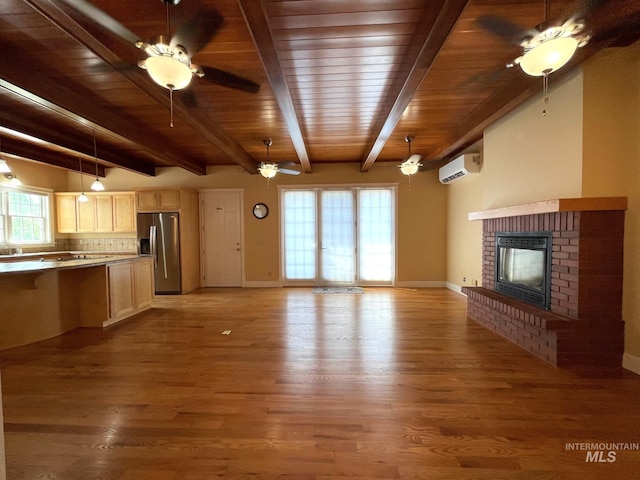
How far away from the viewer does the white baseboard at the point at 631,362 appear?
2.39m

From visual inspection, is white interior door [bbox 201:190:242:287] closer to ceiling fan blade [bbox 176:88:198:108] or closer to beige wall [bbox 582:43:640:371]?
ceiling fan blade [bbox 176:88:198:108]

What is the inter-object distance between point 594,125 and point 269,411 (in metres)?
3.61

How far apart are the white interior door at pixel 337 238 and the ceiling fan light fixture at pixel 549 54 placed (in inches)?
180

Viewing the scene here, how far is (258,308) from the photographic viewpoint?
15.2 ft

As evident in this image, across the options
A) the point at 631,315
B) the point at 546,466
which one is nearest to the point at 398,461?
the point at 546,466

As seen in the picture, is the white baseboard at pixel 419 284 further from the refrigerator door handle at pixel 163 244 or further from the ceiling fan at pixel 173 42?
the ceiling fan at pixel 173 42

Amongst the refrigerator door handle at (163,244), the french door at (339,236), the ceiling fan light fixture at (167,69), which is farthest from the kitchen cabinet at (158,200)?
the ceiling fan light fixture at (167,69)

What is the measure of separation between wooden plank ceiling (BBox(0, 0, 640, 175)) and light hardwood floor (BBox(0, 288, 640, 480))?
2493 mm

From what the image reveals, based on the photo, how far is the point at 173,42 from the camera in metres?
1.77

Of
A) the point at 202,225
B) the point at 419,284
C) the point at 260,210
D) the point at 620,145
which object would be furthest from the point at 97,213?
the point at 620,145

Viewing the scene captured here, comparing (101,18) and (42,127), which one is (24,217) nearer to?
(42,127)

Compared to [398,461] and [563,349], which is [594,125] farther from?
[398,461]

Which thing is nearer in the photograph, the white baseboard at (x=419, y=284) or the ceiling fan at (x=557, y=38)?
the ceiling fan at (x=557, y=38)

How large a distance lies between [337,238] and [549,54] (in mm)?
4928
